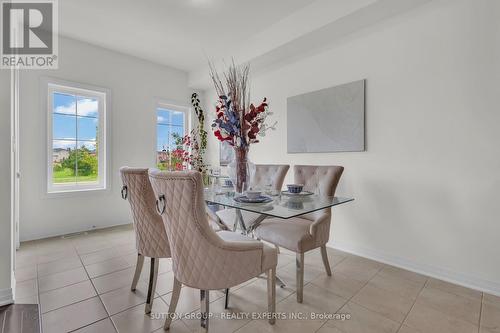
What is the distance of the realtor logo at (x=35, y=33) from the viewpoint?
8.66ft

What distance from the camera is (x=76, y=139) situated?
3.47m

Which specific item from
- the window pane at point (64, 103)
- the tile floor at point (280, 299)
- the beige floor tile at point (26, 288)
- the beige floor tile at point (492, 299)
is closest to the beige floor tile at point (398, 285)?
the tile floor at point (280, 299)

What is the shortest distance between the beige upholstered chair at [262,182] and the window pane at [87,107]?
252 cm

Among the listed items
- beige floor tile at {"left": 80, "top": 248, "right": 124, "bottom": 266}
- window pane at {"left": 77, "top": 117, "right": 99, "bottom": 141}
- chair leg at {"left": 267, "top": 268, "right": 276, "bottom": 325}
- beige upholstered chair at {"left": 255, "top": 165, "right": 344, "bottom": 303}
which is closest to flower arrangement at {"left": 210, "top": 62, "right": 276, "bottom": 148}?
beige upholstered chair at {"left": 255, "top": 165, "right": 344, "bottom": 303}

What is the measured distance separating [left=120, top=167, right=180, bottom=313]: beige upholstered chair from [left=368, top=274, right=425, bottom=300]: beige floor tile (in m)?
1.76

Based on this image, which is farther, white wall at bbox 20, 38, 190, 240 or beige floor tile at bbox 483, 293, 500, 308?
white wall at bbox 20, 38, 190, 240

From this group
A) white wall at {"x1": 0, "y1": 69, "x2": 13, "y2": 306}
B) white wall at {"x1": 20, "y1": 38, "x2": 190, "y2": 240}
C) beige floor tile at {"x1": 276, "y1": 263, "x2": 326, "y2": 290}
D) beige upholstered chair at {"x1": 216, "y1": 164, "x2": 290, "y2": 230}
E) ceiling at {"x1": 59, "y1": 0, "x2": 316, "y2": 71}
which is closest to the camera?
white wall at {"x1": 0, "y1": 69, "x2": 13, "y2": 306}

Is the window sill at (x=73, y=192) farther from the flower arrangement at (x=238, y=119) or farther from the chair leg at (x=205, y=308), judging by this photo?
the chair leg at (x=205, y=308)

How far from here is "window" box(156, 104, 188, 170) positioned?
13.8 feet

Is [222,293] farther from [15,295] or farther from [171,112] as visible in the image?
[171,112]

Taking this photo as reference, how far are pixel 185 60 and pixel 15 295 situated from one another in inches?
140

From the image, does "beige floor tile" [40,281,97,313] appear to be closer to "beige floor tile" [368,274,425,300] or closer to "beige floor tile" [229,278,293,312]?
"beige floor tile" [229,278,293,312]

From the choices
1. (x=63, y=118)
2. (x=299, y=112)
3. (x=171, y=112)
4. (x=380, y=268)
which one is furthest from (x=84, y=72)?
(x=380, y=268)

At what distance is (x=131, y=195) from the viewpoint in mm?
1717
